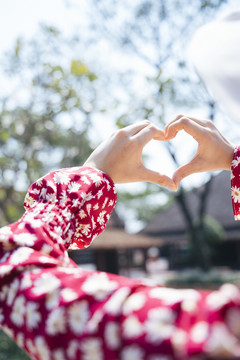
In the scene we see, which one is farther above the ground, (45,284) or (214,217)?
(45,284)

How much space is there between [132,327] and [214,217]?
91.4 ft

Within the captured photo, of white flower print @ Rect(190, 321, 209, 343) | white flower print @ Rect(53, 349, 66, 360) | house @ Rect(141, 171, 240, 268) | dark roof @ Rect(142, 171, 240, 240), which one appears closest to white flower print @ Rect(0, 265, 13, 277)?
white flower print @ Rect(53, 349, 66, 360)

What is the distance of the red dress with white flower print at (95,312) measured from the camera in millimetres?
336

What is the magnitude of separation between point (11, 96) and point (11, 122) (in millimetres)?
716

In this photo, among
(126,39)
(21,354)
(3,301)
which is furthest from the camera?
(126,39)

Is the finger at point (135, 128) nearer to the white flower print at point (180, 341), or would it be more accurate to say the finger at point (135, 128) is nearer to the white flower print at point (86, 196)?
the white flower print at point (86, 196)

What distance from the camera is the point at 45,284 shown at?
1.42 feet

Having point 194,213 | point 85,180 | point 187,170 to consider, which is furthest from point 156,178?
point 194,213

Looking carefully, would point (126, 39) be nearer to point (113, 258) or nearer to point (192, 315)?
point (113, 258)

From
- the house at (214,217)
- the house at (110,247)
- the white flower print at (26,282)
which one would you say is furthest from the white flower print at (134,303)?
the house at (214,217)

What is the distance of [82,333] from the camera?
0.40 meters

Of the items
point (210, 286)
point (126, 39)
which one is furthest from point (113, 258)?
point (126, 39)

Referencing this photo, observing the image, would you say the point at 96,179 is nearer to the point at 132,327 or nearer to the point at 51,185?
the point at 51,185

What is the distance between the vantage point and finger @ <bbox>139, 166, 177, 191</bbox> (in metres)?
0.82
